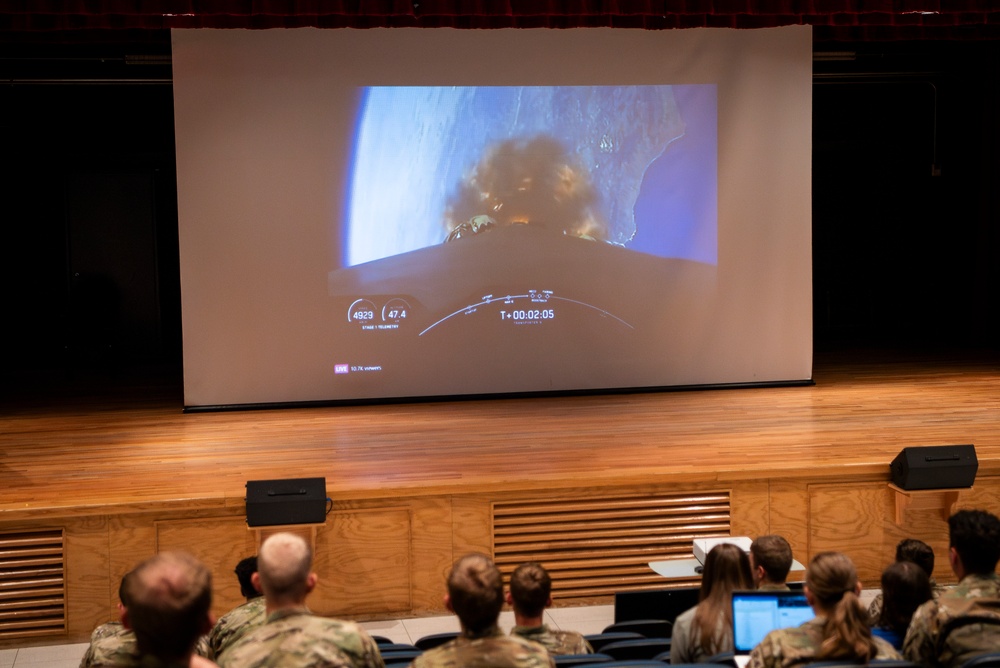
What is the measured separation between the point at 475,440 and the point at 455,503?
1166 mm

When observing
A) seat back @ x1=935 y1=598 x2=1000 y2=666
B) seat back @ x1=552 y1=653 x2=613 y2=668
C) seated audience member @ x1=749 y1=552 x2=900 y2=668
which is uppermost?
seated audience member @ x1=749 y1=552 x2=900 y2=668

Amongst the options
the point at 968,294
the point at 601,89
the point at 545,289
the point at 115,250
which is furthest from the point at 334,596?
the point at 968,294

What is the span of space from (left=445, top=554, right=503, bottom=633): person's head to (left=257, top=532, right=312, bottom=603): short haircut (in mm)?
338

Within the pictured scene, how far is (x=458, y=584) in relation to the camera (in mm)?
2488

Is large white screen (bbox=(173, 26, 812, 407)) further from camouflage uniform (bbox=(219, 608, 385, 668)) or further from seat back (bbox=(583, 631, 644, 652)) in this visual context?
camouflage uniform (bbox=(219, 608, 385, 668))

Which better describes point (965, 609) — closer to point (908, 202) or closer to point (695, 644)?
point (695, 644)

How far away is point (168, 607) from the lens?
1939 mm

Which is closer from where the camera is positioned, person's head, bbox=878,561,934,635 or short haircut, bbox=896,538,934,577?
person's head, bbox=878,561,934,635

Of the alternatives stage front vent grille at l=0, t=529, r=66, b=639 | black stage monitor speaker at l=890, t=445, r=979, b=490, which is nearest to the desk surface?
black stage monitor speaker at l=890, t=445, r=979, b=490

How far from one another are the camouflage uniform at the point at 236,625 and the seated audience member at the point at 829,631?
1.53 metres

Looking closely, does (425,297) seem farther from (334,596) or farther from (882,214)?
(882,214)

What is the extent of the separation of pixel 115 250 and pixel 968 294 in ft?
26.7

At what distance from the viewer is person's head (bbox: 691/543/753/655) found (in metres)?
3.25

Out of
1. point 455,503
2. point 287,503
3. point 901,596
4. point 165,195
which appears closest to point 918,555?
point 901,596
